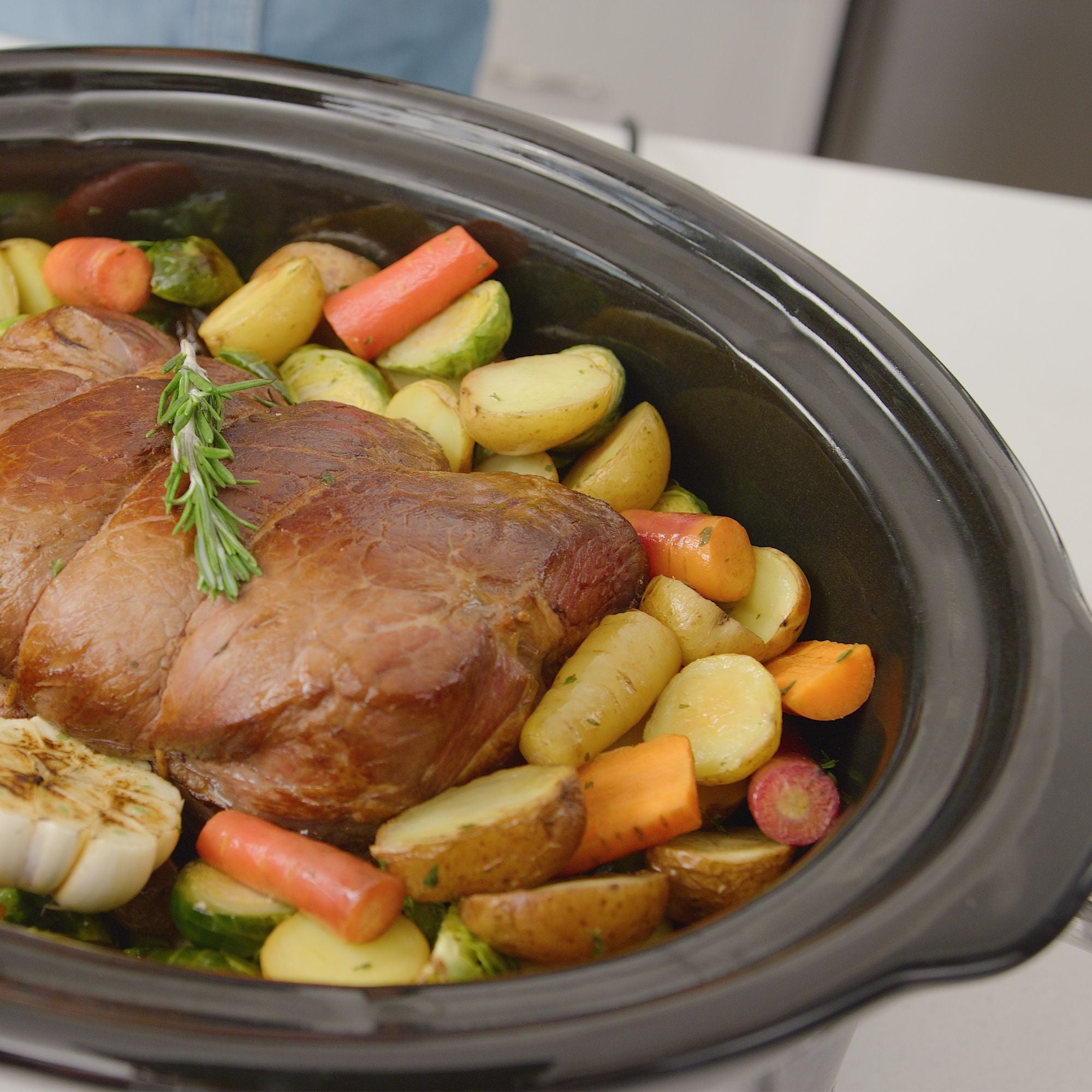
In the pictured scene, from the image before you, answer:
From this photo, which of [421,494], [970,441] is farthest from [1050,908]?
[421,494]

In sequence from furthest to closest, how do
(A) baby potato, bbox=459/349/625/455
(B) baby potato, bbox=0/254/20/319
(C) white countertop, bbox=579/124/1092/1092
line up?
(C) white countertop, bbox=579/124/1092/1092 → (B) baby potato, bbox=0/254/20/319 → (A) baby potato, bbox=459/349/625/455

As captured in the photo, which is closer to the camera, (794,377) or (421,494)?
(421,494)

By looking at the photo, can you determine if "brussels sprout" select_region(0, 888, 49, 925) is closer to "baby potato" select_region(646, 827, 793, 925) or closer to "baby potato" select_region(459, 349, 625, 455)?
"baby potato" select_region(646, 827, 793, 925)

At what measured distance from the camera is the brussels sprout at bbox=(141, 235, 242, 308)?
1.75 meters

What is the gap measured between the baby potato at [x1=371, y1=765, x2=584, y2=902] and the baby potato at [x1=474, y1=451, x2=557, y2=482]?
1.93 ft

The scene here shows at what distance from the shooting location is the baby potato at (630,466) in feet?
5.16

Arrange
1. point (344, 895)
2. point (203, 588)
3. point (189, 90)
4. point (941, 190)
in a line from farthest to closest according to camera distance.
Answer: point (941, 190) < point (189, 90) < point (203, 588) < point (344, 895)

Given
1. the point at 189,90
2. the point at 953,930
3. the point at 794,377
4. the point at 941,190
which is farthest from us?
the point at 941,190

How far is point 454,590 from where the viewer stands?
120cm

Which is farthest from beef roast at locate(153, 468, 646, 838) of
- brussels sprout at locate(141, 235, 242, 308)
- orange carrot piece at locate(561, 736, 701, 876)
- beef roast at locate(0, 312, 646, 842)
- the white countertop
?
the white countertop

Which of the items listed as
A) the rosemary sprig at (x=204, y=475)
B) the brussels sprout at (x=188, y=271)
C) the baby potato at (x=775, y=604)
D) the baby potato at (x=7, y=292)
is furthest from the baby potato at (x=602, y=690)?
the baby potato at (x=7, y=292)

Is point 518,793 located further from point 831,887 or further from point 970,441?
point 970,441

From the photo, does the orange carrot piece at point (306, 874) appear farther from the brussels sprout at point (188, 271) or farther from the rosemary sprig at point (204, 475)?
the brussels sprout at point (188, 271)

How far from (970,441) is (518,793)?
67 cm
